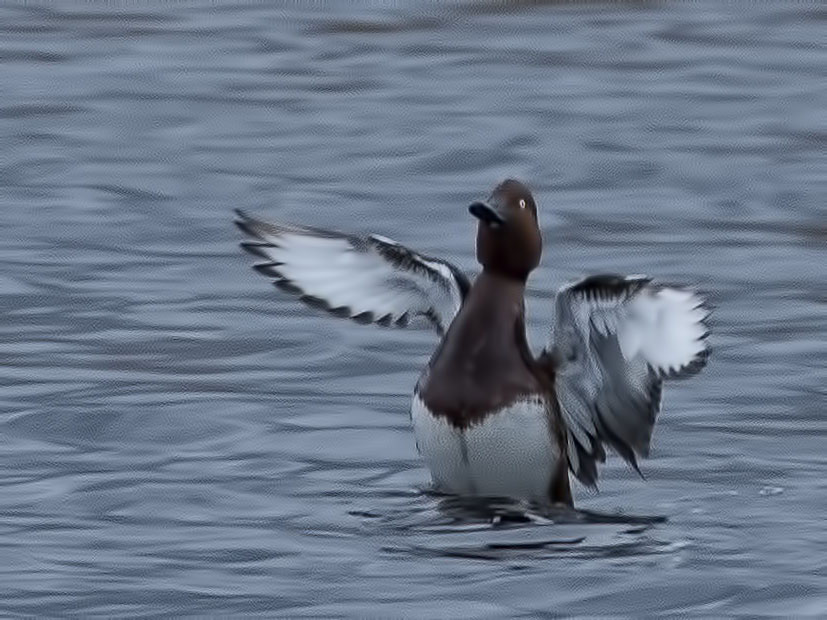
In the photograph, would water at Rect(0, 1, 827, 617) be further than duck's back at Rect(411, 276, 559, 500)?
No

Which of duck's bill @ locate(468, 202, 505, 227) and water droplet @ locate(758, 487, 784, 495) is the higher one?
duck's bill @ locate(468, 202, 505, 227)

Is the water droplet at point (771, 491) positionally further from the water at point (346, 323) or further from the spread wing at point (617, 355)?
the spread wing at point (617, 355)

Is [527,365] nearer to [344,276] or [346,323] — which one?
[344,276]

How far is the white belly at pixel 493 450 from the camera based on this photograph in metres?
8.37

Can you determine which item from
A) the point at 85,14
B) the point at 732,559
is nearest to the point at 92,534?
the point at 732,559

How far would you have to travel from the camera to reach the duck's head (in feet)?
28.0

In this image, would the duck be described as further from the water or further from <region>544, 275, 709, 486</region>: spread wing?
the water

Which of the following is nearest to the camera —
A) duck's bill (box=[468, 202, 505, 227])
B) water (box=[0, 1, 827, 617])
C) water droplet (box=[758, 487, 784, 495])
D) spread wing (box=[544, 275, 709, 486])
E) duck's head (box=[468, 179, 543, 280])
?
water (box=[0, 1, 827, 617])

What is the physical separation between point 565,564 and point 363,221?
20.3 ft

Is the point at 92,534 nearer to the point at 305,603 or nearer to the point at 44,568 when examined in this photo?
the point at 44,568

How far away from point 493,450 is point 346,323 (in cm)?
349

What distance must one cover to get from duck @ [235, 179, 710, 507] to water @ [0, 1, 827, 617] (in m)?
0.18

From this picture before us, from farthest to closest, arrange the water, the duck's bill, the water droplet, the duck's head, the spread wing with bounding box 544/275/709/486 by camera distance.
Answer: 1. the water droplet
2. the duck's head
3. the duck's bill
4. the spread wing with bounding box 544/275/709/486
5. the water

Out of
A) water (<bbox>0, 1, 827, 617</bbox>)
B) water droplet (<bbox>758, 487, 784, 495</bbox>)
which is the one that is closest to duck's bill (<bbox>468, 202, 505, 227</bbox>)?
water (<bbox>0, 1, 827, 617</bbox>)
